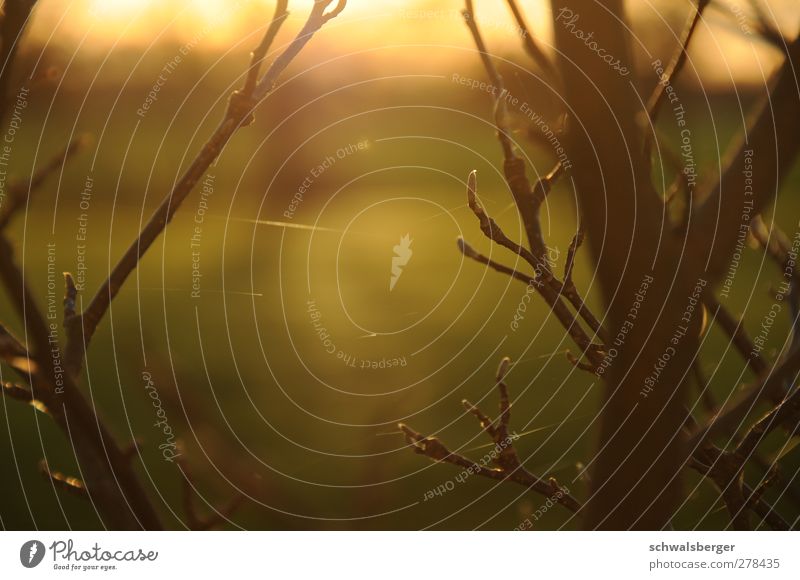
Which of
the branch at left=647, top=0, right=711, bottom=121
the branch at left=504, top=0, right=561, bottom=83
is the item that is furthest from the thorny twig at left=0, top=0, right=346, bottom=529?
the branch at left=647, top=0, right=711, bottom=121

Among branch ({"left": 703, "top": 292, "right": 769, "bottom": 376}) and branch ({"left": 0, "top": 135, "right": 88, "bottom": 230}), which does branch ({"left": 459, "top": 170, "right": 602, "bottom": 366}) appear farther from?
branch ({"left": 0, "top": 135, "right": 88, "bottom": 230})

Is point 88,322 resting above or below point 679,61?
below

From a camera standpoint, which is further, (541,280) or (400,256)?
(400,256)

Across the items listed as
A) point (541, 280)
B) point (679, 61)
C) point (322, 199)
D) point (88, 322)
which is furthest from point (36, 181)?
point (679, 61)
